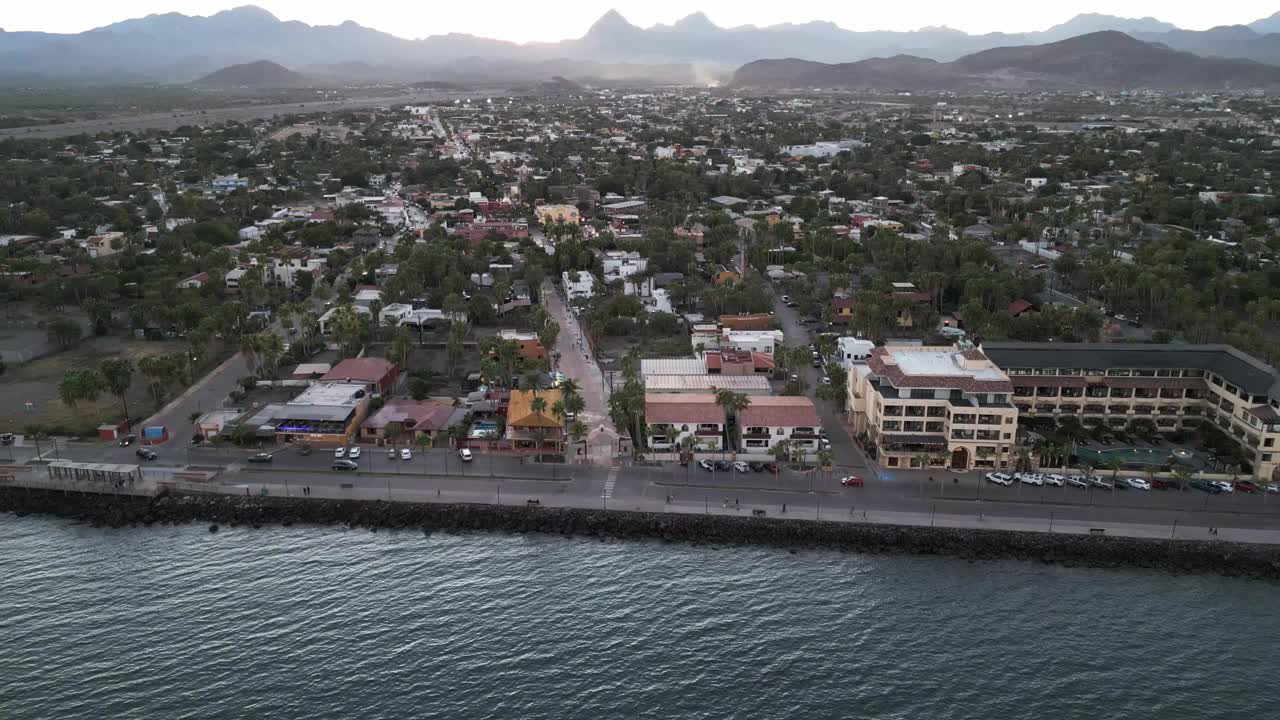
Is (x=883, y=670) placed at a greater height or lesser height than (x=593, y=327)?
lesser

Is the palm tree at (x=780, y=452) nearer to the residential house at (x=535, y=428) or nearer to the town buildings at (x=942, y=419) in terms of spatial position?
the town buildings at (x=942, y=419)

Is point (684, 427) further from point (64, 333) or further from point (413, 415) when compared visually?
point (64, 333)

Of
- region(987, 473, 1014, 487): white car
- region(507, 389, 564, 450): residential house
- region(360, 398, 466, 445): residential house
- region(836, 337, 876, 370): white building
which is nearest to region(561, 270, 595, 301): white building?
region(836, 337, 876, 370): white building

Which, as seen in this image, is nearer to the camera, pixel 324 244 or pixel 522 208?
pixel 324 244

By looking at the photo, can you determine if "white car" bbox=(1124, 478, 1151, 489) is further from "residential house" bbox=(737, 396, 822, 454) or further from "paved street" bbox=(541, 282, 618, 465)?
"paved street" bbox=(541, 282, 618, 465)

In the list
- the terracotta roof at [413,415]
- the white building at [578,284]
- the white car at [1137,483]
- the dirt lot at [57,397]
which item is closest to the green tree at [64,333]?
the dirt lot at [57,397]

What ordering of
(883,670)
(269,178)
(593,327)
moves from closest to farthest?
1. (883,670)
2. (593,327)
3. (269,178)

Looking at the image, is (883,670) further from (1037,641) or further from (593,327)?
(593,327)

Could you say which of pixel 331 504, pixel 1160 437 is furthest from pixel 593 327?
pixel 1160 437
